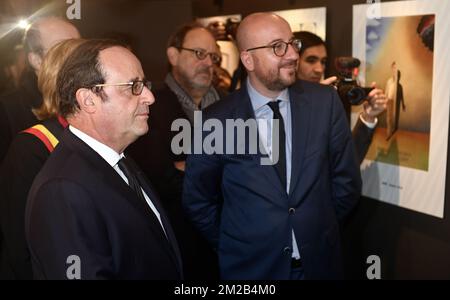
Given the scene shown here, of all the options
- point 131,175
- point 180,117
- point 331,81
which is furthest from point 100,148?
point 331,81

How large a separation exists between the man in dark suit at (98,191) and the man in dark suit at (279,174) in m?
0.64

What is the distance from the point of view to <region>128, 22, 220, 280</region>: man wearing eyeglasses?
9.75 ft

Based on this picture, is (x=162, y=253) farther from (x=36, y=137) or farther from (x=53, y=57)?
(x=53, y=57)

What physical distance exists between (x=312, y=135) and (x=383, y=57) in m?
0.85

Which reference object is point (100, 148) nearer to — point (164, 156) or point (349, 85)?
point (164, 156)

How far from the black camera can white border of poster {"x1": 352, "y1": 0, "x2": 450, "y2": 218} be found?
0.30 metres

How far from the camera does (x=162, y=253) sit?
1.58 m

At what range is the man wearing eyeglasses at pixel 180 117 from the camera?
2.97 meters

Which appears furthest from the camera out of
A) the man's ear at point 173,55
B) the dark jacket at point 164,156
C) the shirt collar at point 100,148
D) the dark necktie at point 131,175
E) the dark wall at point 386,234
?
the man's ear at point 173,55

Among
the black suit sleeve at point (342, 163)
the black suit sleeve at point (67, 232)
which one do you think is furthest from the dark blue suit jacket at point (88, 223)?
the black suit sleeve at point (342, 163)

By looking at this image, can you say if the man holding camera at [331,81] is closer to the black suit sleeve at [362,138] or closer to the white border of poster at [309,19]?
the black suit sleeve at [362,138]

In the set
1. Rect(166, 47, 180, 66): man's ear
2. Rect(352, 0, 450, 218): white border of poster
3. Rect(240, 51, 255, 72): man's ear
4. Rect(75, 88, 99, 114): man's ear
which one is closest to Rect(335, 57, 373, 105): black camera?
Rect(352, 0, 450, 218): white border of poster

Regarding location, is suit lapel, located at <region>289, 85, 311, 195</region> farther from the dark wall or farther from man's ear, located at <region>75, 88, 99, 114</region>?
man's ear, located at <region>75, 88, 99, 114</region>
